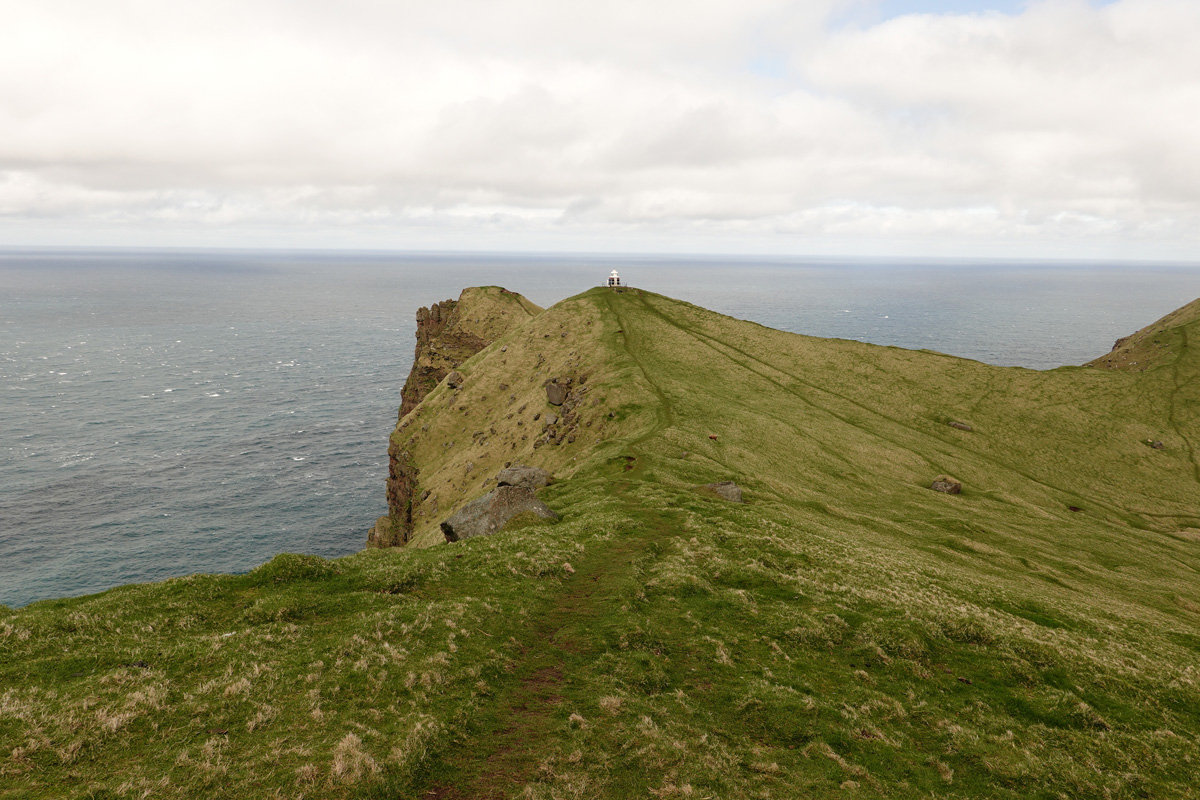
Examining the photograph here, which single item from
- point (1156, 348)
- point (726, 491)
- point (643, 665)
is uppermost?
point (1156, 348)

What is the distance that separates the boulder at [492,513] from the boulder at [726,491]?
13.5m

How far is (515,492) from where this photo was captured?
40125 mm

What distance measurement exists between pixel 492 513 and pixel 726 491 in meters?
18.9

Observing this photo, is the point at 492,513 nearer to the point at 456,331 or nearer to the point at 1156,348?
the point at 456,331

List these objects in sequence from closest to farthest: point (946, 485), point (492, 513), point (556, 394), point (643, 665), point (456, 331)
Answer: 1. point (643, 665)
2. point (492, 513)
3. point (946, 485)
4. point (556, 394)
5. point (456, 331)

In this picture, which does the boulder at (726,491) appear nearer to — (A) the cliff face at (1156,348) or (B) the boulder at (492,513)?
(B) the boulder at (492,513)

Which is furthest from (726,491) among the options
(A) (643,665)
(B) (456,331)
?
(B) (456,331)

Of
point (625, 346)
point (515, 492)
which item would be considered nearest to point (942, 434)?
point (625, 346)

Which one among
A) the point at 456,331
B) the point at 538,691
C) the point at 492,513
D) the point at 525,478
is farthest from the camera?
the point at 456,331

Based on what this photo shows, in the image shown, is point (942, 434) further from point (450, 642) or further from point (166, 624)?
point (166, 624)

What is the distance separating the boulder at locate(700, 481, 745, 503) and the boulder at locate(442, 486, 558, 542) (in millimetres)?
13535

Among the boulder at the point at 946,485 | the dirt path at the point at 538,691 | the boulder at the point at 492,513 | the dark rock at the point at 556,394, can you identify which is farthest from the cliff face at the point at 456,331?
the boulder at the point at 946,485

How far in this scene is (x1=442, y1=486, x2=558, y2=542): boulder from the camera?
125 ft

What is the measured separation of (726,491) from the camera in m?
45.0
